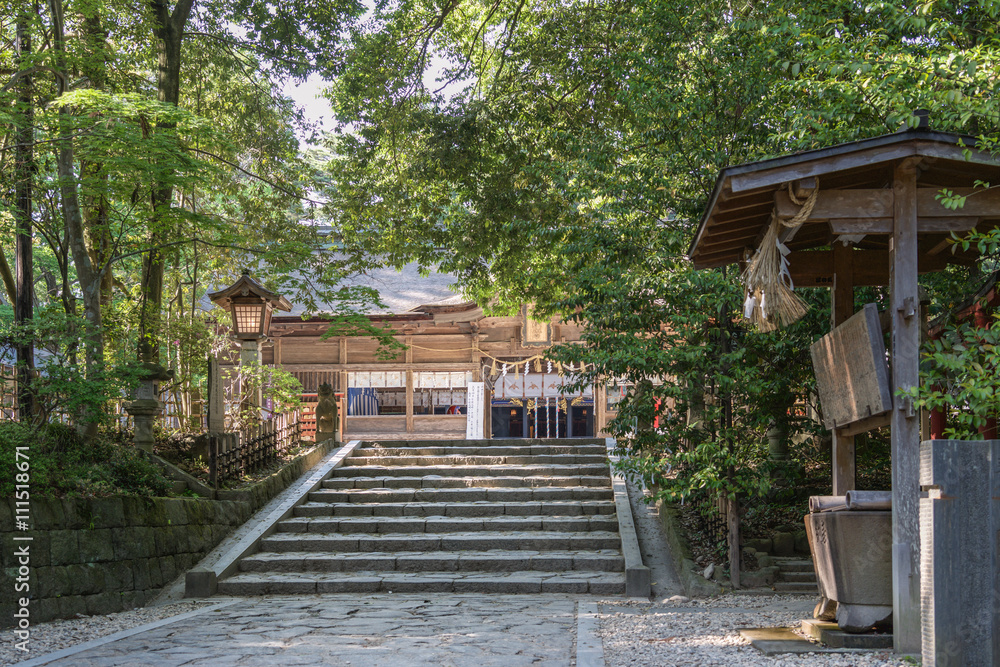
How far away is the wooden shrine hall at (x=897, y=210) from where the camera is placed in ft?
16.1

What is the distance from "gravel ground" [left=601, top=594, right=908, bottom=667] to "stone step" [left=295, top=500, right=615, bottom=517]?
3172 millimetres

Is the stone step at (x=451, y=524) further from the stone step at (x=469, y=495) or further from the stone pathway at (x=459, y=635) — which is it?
the stone pathway at (x=459, y=635)

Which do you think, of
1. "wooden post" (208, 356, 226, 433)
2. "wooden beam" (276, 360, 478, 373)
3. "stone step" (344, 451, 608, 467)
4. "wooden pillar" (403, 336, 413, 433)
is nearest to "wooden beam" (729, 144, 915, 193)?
"wooden post" (208, 356, 226, 433)

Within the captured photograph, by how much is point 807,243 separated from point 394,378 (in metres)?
14.9

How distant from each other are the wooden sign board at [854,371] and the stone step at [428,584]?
4004 millimetres

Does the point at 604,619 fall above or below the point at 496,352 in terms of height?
below

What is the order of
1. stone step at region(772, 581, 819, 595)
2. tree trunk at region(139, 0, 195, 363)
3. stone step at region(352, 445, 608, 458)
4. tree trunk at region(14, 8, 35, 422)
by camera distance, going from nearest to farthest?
stone step at region(772, 581, 819, 595)
tree trunk at region(14, 8, 35, 422)
tree trunk at region(139, 0, 195, 363)
stone step at region(352, 445, 608, 458)

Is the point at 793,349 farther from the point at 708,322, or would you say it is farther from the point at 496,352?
the point at 496,352

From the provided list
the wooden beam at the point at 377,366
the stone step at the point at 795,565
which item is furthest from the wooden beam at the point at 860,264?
the wooden beam at the point at 377,366

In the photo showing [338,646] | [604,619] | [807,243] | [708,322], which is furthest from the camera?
[708,322]

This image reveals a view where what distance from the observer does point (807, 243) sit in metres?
6.77

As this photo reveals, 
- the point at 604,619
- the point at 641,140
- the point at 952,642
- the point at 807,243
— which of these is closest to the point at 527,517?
the point at 604,619

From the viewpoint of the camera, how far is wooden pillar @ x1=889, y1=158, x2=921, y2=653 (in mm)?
4852

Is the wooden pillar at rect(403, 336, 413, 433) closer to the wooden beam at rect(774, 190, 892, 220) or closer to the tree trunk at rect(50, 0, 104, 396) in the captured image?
the tree trunk at rect(50, 0, 104, 396)
